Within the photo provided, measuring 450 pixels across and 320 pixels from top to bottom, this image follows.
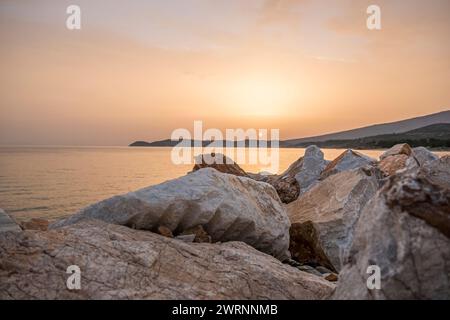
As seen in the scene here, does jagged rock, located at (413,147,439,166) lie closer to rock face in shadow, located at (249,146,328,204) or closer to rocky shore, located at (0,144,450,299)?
rock face in shadow, located at (249,146,328,204)

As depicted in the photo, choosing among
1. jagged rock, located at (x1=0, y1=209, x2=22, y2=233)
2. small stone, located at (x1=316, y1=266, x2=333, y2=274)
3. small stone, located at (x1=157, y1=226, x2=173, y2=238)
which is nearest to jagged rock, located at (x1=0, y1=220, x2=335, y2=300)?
small stone, located at (x1=157, y1=226, x2=173, y2=238)

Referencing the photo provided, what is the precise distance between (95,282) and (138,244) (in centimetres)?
100

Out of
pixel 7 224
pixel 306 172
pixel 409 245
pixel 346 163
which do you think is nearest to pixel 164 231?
pixel 7 224

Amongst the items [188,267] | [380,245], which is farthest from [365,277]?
[188,267]

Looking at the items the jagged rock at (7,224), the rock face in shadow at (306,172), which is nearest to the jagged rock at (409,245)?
the jagged rock at (7,224)

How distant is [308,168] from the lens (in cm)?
1662

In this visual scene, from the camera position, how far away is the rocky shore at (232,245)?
145 inches

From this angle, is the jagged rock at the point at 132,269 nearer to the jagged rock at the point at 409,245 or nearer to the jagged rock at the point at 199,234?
the jagged rock at the point at 199,234

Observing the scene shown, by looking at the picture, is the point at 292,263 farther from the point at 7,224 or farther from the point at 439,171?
the point at 7,224

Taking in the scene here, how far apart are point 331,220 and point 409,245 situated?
4.77 metres

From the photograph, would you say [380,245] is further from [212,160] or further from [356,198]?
[212,160]

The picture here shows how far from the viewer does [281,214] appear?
7891 millimetres

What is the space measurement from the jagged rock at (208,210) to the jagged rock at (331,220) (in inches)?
34.9
